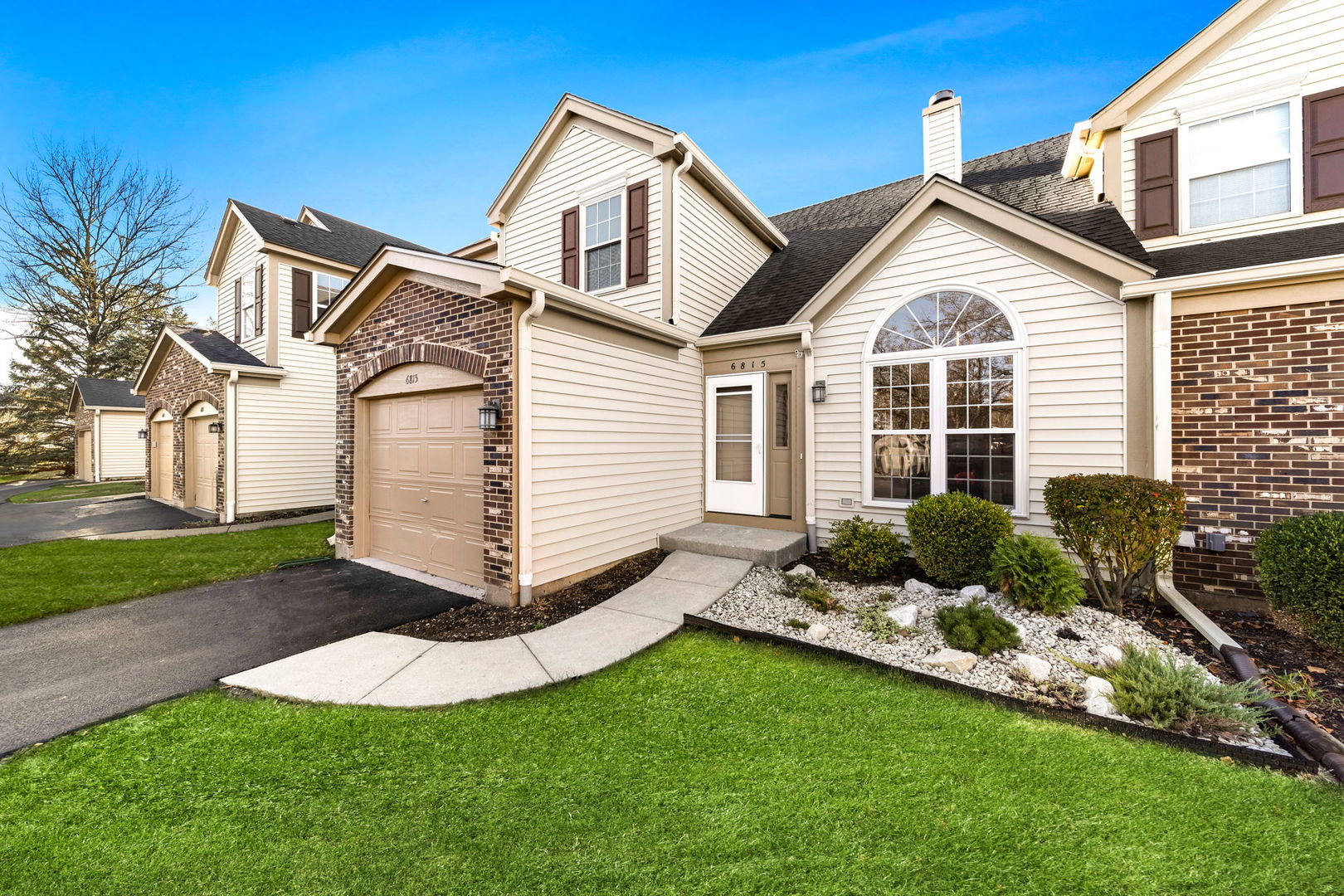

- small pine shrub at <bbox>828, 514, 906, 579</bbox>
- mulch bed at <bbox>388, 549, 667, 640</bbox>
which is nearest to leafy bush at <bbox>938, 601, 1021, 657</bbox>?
small pine shrub at <bbox>828, 514, 906, 579</bbox>

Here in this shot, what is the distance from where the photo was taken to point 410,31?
9.49m

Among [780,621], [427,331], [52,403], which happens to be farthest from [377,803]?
[52,403]

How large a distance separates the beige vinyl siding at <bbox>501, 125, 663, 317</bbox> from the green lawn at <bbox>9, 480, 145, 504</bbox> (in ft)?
53.0

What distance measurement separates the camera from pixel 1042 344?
18.5ft

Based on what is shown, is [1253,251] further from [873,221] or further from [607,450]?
[607,450]

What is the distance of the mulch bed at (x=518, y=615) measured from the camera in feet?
14.9

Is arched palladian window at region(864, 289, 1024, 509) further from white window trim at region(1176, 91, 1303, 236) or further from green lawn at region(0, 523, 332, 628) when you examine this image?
green lawn at region(0, 523, 332, 628)

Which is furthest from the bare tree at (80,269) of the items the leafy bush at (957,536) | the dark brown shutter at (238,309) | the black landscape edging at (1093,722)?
the black landscape edging at (1093,722)

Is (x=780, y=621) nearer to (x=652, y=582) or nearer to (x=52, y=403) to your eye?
(x=652, y=582)

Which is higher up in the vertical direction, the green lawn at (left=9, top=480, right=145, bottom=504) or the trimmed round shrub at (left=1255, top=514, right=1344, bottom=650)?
the trimmed round shrub at (left=1255, top=514, right=1344, bottom=650)

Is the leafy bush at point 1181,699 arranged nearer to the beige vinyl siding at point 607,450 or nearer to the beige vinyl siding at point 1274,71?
the beige vinyl siding at point 607,450

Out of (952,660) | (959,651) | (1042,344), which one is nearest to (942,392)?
(1042,344)

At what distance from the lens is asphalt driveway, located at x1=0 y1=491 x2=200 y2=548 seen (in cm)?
931

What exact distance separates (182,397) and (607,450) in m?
12.2
